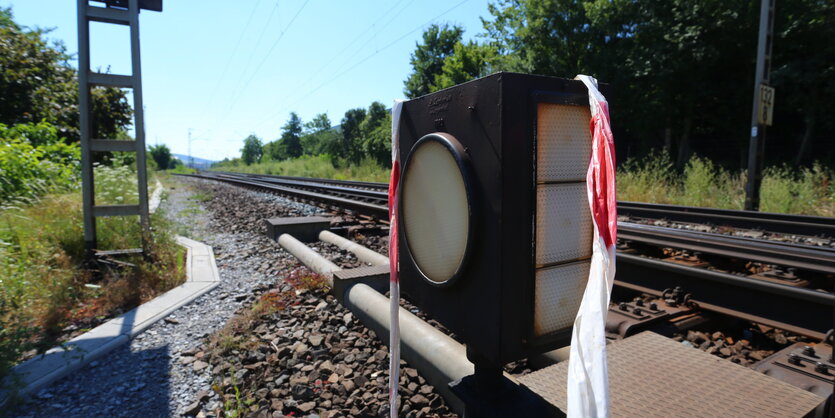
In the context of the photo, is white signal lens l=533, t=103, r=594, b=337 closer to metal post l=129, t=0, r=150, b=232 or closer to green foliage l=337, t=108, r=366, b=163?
metal post l=129, t=0, r=150, b=232

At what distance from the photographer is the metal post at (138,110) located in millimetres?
4594

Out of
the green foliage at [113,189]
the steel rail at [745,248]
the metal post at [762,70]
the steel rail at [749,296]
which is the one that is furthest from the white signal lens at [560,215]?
the metal post at [762,70]

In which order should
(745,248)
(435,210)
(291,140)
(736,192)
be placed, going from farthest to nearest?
(291,140) < (736,192) < (745,248) < (435,210)

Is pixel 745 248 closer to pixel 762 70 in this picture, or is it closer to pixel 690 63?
pixel 762 70

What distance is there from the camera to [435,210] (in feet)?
4.54

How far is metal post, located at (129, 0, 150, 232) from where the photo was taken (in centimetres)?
459

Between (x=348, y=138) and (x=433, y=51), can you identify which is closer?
(x=433, y=51)

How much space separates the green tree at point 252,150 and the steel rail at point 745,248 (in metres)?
117

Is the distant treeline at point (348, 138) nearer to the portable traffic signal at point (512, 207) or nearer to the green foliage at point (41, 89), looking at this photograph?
the green foliage at point (41, 89)

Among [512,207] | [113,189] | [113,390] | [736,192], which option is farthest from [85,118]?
[736,192]

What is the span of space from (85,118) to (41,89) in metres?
7.84

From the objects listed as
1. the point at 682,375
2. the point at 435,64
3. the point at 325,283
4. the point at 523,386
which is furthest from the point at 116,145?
the point at 435,64

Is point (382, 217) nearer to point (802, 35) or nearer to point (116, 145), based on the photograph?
point (116, 145)

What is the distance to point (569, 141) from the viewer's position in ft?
3.80
